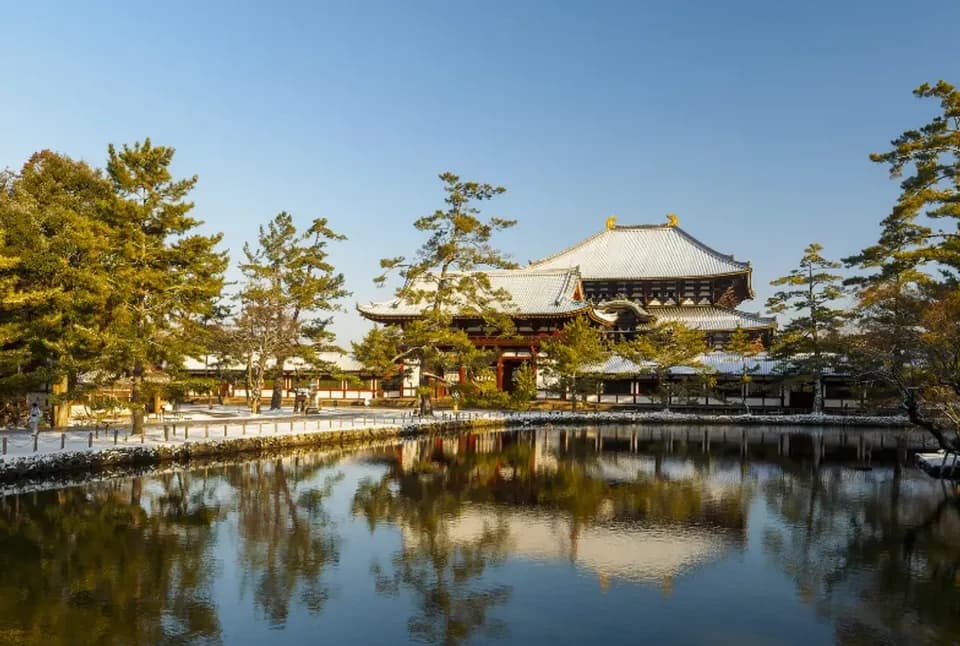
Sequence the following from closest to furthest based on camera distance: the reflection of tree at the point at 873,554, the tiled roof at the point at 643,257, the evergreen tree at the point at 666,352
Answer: the reflection of tree at the point at 873,554 < the evergreen tree at the point at 666,352 < the tiled roof at the point at 643,257

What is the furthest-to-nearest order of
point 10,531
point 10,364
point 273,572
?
point 10,364, point 10,531, point 273,572

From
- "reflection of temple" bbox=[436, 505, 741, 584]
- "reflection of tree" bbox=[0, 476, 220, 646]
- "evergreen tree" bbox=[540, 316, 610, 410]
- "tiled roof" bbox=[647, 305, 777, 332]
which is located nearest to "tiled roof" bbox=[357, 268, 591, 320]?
"evergreen tree" bbox=[540, 316, 610, 410]

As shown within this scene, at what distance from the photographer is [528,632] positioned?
10.9m

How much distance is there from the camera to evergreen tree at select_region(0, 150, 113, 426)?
88.8 ft

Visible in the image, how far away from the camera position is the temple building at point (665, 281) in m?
58.0

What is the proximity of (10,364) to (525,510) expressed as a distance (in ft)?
68.4

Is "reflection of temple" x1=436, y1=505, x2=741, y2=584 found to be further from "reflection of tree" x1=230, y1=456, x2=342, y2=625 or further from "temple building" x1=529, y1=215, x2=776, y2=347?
"temple building" x1=529, y1=215, x2=776, y2=347

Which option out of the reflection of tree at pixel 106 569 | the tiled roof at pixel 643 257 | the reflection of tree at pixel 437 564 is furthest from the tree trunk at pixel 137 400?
the tiled roof at pixel 643 257

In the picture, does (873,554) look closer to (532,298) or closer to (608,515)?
(608,515)

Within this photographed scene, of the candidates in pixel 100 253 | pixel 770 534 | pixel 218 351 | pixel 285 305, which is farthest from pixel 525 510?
pixel 218 351

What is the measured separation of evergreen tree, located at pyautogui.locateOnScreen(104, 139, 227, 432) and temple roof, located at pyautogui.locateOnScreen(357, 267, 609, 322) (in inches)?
888

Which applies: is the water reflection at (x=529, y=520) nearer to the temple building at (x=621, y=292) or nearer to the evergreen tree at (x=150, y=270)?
the evergreen tree at (x=150, y=270)

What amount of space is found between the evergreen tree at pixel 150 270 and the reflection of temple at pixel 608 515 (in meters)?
10.5

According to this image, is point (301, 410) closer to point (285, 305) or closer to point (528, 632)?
point (285, 305)
